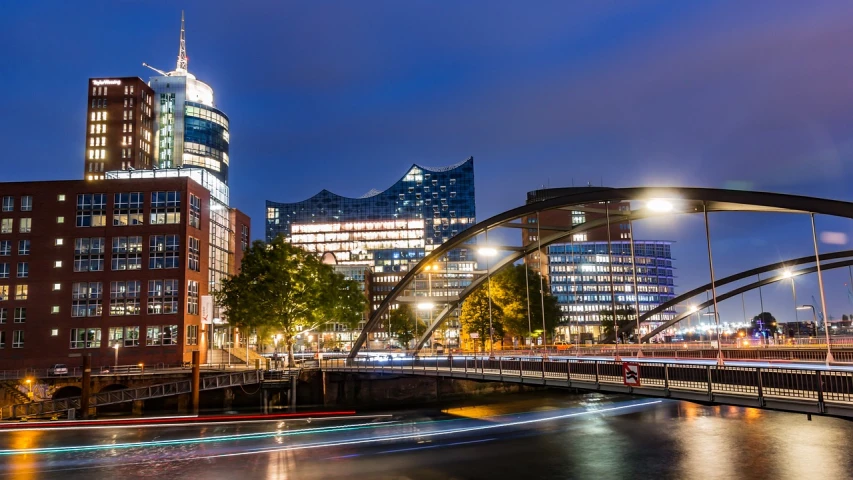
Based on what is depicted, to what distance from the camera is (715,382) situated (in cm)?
2545

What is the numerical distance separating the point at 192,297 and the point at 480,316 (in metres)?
34.6

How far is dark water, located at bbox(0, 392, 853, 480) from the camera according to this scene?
89.9 ft

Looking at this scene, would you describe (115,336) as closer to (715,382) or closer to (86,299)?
(86,299)

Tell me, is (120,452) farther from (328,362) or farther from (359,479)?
(328,362)

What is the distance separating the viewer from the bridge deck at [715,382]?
2111 cm

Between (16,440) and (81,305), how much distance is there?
34.9 m

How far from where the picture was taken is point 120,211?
69.8m

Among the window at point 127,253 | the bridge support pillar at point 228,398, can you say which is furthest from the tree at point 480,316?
the window at point 127,253

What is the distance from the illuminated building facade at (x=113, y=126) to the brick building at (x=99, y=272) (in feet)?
253

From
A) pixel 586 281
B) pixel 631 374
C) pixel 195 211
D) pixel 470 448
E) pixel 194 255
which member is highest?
pixel 195 211

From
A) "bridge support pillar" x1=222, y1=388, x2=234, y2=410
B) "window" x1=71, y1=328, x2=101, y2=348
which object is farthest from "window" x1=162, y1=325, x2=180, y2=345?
"bridge support pillar" x1=222, y1=388, x2=234, y2=410

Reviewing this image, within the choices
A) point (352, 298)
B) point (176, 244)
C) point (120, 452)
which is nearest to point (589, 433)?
point (120, 452)

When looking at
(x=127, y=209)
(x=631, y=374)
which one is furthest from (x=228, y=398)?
(x=631, y=374)

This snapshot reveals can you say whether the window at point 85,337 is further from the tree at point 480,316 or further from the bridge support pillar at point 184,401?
the tree at point 480,316
